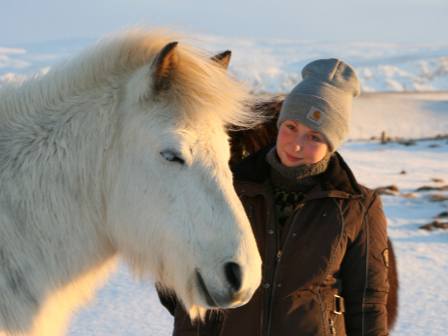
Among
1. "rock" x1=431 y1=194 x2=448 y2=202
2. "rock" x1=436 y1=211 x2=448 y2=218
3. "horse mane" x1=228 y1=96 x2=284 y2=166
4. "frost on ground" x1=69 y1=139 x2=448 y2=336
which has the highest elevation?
"rock" x1=431 y1=194 x2=448 y2=202

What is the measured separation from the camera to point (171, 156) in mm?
1531

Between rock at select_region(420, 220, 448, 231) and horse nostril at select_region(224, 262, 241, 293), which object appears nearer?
horse nostril at select_region(224, 262, 241, 293)

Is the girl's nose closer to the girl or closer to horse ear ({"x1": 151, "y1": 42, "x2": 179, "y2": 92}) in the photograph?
the girl

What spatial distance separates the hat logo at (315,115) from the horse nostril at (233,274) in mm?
854

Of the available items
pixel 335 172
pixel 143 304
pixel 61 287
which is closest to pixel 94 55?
pixel 61 287

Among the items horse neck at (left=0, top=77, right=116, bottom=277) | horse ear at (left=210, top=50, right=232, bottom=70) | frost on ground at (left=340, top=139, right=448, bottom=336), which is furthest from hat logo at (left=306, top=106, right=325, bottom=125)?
frost on ground at (left=340, top=139, right=448, bottom=336)

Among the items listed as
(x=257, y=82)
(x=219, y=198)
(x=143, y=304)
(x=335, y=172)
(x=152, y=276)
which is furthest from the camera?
(x=143, y=304)

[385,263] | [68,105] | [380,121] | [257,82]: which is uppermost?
[380,121]

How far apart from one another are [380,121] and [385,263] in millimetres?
30549

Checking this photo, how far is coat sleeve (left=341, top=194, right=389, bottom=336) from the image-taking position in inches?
70.9

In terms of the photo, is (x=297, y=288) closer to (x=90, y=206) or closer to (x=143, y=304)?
(x=90, y=206)

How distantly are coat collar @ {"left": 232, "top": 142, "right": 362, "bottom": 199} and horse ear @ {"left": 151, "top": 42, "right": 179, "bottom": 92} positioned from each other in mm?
650

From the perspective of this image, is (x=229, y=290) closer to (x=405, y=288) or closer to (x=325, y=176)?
(x=325, y=176)

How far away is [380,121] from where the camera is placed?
29.7 m
